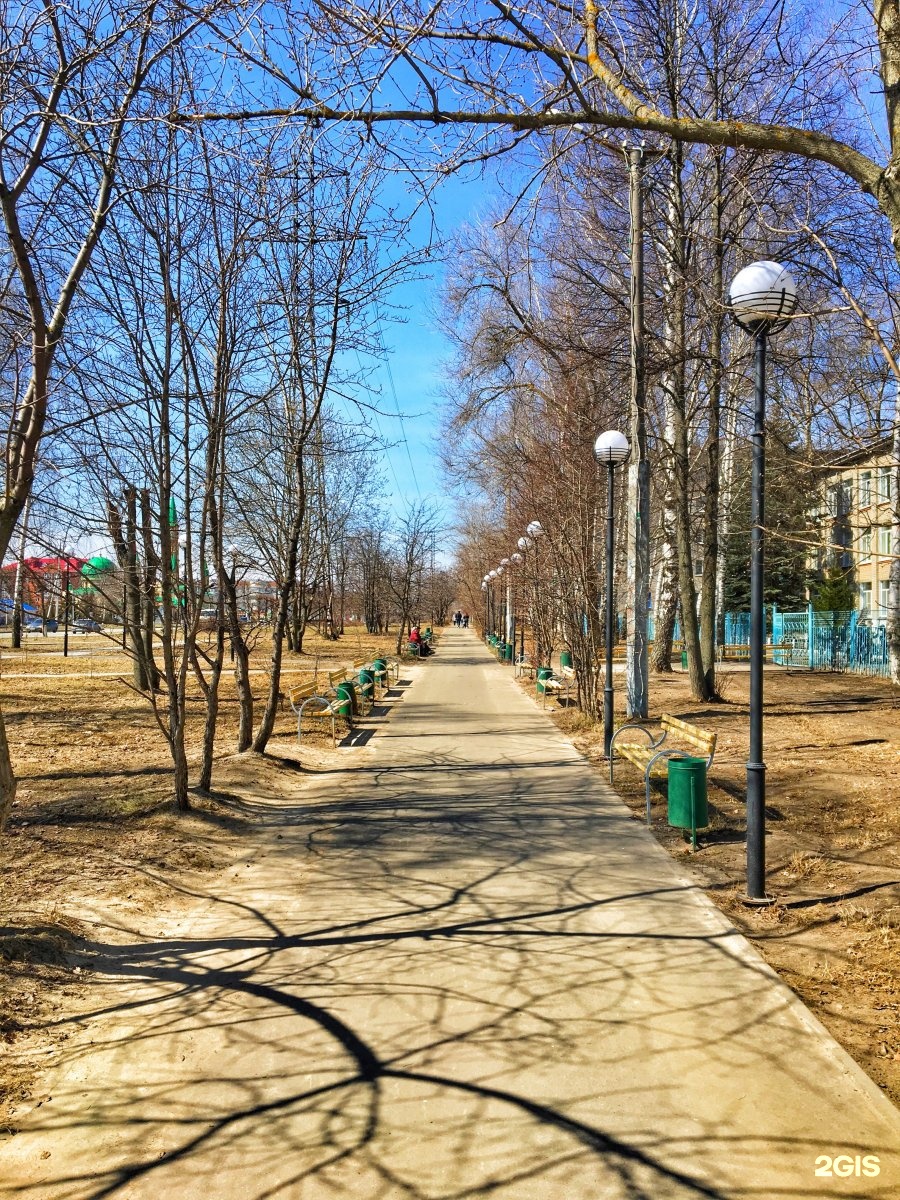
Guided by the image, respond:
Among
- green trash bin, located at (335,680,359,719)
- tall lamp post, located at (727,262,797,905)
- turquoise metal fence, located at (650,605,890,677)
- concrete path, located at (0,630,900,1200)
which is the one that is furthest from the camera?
turquoise metal fence, located at (650,605,890,677)

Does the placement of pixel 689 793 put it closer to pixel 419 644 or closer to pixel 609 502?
pixel 609 502

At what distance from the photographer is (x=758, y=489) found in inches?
236

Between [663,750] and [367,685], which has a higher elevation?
[663,750]

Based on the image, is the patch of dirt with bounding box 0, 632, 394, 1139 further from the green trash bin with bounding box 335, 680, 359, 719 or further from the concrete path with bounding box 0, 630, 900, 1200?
the green trash bin with bounding box 335, 680, 359, 719

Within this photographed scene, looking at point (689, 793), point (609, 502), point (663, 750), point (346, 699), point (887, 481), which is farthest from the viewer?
point (887, 481)

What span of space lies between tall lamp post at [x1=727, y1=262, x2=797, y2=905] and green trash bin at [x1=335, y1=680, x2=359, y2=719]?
9311mm

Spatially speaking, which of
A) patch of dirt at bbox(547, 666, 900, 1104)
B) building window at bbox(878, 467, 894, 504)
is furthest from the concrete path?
building window at bbox(878, 467, 894, 504)

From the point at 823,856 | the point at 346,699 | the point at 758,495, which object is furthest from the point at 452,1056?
the point at 346,699

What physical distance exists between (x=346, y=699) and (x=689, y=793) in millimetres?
8958

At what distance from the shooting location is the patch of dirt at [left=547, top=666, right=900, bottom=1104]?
461 cm

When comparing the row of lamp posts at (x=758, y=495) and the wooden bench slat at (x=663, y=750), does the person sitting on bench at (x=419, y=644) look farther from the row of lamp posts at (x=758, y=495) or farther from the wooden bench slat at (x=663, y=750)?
the row of lamp posts at (x=758, y=495)

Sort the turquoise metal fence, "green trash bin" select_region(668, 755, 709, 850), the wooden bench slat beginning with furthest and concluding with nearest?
the turquoise metal fence, the wooden bench slat, "green trash bin" select_region(668, 755, 709, 850)

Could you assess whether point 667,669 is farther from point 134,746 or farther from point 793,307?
point 793,307

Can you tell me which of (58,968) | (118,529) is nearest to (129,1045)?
(58,968)
